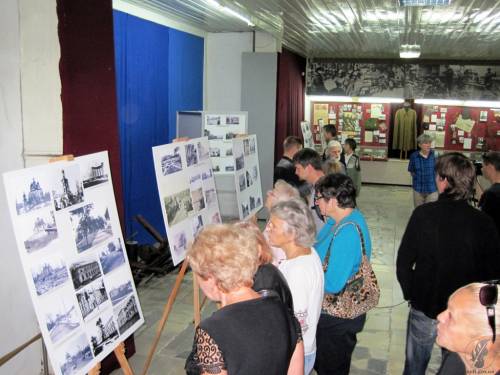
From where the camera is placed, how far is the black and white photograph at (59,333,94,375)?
214 cm

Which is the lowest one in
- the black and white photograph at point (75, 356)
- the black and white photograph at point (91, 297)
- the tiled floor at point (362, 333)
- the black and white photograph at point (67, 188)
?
the tiled floor at point (362, 333)

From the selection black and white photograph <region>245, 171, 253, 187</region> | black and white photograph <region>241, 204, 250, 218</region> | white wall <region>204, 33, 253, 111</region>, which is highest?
white wall <region>204, 33, 253, 111</region>

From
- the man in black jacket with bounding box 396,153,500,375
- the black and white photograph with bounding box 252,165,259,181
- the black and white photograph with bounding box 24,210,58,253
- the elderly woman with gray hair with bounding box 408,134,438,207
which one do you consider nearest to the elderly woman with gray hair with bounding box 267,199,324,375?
the man in black jacket with bounding box 396,153,500,375

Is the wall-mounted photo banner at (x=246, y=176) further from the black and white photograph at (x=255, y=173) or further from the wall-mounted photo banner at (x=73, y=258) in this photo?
the wall-mounted photo banner at (x=73, y=258)

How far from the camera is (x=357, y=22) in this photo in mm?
6504

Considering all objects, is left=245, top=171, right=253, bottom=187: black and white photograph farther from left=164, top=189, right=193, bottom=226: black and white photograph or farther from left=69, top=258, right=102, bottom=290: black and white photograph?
left=69, top=258, right=102, bottom=290: black and white photograph

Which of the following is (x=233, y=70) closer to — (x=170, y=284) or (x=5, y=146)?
(x=170, y=284)

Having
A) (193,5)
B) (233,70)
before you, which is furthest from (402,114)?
(193,5)

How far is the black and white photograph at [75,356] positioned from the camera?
2.14 metres

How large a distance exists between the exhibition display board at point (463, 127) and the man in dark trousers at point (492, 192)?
8271mm

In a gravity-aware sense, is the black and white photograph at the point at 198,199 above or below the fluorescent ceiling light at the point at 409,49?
below

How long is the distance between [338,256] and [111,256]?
3.80 ft

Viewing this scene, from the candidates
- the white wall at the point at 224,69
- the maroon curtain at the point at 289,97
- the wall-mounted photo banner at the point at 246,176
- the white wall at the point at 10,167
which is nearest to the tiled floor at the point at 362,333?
the white wall at the point at 10,167

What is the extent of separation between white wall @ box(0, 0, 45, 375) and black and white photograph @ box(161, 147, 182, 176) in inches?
35.0
